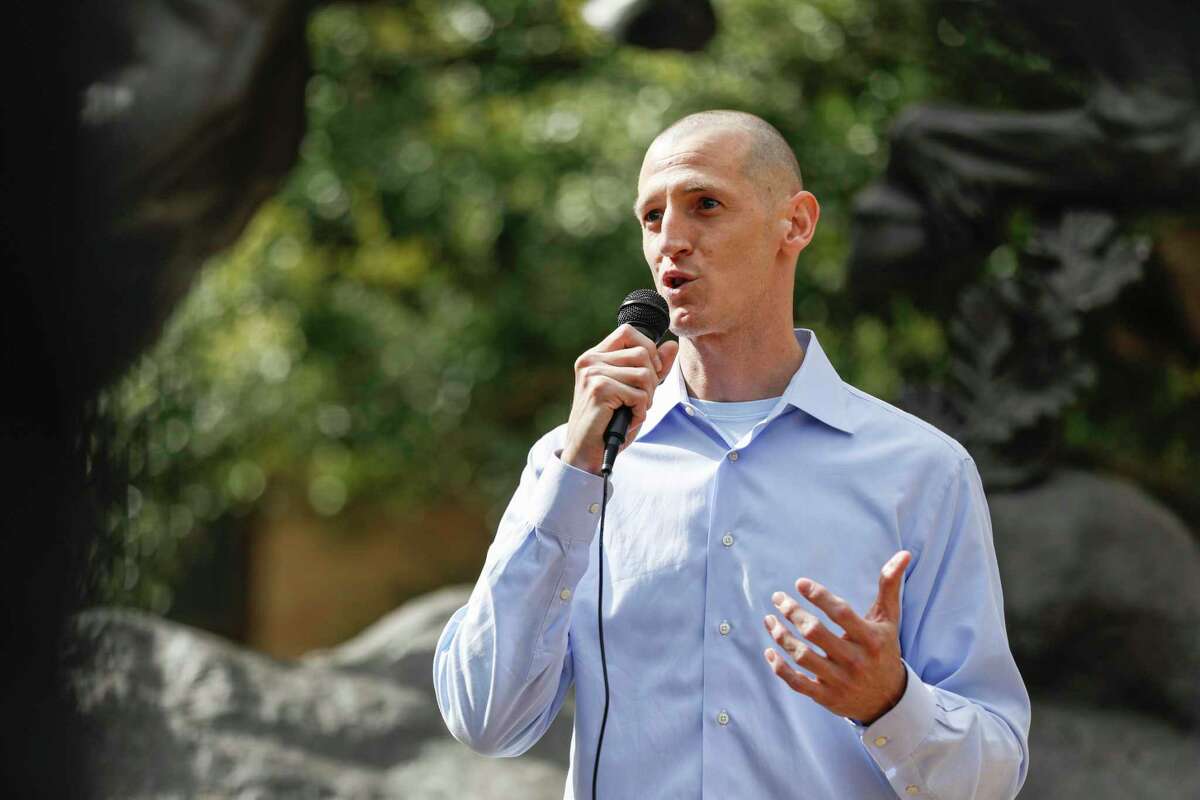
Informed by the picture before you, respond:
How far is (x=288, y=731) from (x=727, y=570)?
3.12 metres

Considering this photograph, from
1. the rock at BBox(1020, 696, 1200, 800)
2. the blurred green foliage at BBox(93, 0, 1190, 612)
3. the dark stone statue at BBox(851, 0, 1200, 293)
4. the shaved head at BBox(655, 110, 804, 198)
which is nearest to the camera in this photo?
the shaved head at BBox(655, 110, 804, 198)

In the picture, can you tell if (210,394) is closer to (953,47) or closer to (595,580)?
(953,47)

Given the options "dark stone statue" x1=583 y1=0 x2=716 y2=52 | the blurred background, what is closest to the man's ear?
the blurred background

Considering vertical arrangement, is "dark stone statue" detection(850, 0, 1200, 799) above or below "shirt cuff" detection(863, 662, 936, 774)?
below

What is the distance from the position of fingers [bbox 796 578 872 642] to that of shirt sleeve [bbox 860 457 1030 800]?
0.12m

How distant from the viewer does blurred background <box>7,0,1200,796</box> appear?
485 centimetres

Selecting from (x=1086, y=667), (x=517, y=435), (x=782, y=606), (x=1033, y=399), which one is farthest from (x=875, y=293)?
(x=517, y=435)

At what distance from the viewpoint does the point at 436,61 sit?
9.61m

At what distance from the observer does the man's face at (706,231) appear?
7.11 ft

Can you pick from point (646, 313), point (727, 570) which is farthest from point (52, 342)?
point (727, 570)

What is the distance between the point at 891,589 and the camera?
183 cm

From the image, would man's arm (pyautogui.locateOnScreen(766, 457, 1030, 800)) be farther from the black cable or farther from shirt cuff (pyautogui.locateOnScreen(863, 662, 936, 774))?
the black cable

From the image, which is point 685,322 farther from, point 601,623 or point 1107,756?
point 1107,756

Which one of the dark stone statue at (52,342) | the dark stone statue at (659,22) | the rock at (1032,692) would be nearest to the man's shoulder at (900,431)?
the dark stone statue at (52,342)
